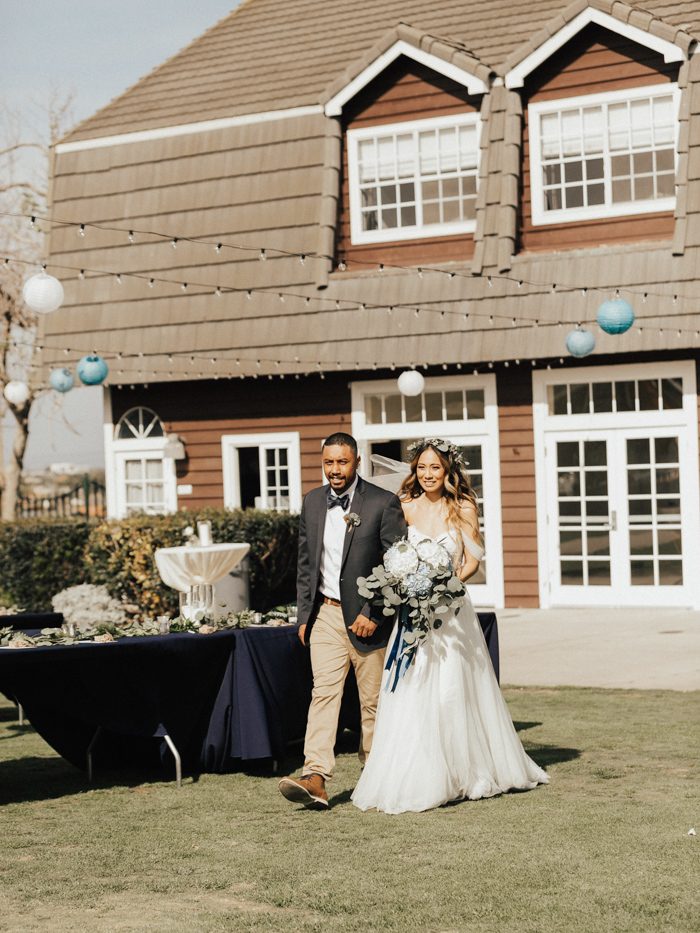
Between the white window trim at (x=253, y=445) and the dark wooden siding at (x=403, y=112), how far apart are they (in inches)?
93.2

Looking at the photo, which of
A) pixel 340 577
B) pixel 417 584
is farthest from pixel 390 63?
pixel 417 584

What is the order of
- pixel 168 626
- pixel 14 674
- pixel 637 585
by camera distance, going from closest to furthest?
pixel 14 674
pixel 168 626
pixel 637 585

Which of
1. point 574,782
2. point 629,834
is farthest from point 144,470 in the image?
point 629,834

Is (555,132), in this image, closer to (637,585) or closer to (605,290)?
(605,290)

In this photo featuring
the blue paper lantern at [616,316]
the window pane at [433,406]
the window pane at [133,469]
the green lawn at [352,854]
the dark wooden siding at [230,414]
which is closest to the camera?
the green lawn at [352,854]

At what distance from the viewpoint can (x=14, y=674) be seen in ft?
23.1

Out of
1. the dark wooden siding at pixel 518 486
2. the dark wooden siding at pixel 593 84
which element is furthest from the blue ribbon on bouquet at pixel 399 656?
the dark wooden siding at pixel 593 84

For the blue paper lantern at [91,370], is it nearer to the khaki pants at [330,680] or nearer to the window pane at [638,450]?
the window pane at [638,450]

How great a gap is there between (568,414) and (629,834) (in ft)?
33.4

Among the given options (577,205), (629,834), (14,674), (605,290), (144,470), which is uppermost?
(577,205)

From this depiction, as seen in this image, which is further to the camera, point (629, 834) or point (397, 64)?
point (397, 64)

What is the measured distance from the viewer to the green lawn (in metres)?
5.07

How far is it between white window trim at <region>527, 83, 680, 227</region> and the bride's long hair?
29.1 feet

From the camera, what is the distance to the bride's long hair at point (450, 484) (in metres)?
7.27
